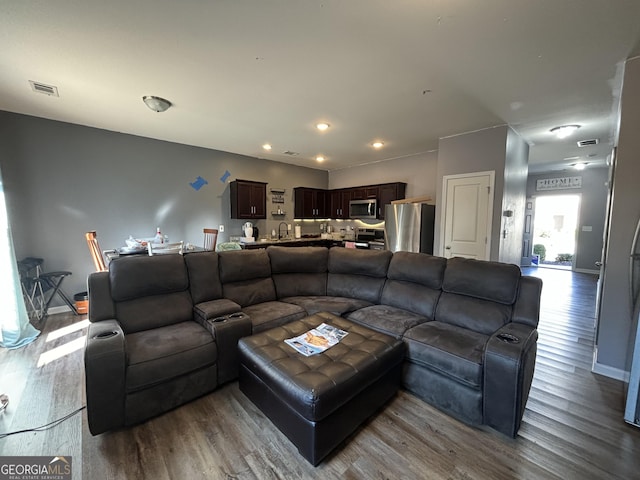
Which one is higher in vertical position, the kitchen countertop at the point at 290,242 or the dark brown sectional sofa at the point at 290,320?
the kitchen countertop at the point at 290,242

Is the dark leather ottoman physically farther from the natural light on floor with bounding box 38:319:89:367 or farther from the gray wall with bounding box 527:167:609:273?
the gray wall with bounding box 527:167:609:273

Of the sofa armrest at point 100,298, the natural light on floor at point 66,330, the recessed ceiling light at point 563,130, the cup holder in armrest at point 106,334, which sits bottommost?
the natural light on floor at point 66,330

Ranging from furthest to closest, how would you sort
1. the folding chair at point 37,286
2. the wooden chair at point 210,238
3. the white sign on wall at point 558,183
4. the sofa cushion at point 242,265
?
the white sign on wall at point 558,183, the wooden chair at point 210,238, the folding chair at point 37,286, the sofa cushion at point 242,265

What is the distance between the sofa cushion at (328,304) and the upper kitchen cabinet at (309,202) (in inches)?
154

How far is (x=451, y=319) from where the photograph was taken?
2.45m

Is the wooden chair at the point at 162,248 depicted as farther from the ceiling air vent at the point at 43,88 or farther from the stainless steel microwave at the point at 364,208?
the stainless steel microwave at the point at 364,208

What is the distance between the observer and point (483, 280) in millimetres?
2379

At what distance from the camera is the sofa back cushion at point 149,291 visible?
7.34 ft

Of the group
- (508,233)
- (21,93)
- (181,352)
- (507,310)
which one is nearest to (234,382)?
(181,352)

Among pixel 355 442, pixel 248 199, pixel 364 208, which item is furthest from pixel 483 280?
pixel 248 199

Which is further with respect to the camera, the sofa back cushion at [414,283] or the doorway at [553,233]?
the doorway at [553,233]

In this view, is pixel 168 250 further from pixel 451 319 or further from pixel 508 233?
pixel 508 233

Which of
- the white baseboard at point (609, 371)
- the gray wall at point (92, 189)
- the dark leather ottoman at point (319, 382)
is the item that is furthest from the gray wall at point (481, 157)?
the gray wall at point (92, 189)

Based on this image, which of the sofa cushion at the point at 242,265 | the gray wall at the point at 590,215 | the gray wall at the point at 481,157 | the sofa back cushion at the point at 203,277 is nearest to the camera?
the sofa back cushion at the point at 203,277
